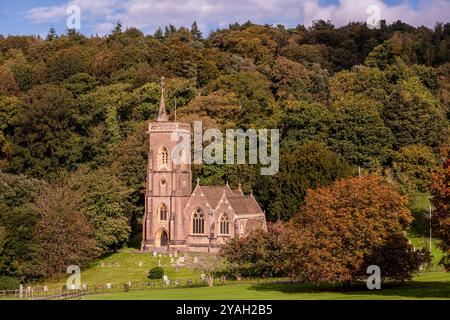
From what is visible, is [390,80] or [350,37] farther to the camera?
[350,37]

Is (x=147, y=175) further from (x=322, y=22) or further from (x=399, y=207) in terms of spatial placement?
(x=322, y=22)

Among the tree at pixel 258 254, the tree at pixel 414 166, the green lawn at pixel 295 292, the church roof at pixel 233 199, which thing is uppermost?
the tree at pixel 414 166

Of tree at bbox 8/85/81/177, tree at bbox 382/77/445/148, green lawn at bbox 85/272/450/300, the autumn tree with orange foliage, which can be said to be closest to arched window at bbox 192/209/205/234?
tree at bbox 8/85/81/177

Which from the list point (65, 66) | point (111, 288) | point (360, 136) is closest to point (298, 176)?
point (360, 136)

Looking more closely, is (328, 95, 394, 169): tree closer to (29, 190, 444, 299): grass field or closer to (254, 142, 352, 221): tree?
(254, 142, 352, 221): tree

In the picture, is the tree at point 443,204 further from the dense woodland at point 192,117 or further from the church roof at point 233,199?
the church roof at point 233,199

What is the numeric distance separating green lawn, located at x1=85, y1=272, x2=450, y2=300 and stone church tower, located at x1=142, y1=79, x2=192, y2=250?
22683mm

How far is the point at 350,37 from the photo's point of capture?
13962 cm

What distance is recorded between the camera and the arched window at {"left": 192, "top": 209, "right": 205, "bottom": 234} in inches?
3113

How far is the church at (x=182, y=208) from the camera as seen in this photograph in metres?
78.1

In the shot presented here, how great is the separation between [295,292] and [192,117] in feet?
138

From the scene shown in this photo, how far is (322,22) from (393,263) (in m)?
110

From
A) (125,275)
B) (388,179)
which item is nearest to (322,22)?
(388,179)

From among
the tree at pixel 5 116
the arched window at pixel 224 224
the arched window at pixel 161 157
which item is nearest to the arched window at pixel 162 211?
the arched window at pixel 161 157
